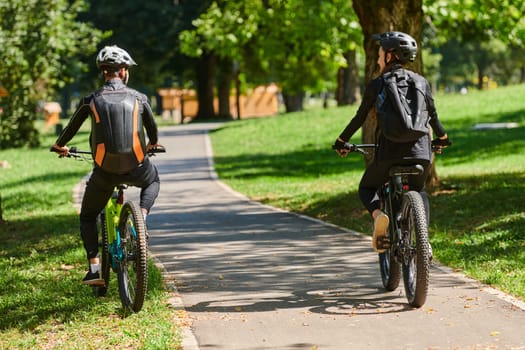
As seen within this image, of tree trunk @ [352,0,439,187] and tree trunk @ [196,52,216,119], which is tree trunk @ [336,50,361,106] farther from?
tree trunk @ [352,0,439,187]

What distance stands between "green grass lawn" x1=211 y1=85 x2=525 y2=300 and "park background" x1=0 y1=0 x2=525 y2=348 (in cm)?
4

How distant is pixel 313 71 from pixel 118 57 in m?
49.8

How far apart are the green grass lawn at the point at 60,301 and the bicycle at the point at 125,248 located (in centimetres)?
15

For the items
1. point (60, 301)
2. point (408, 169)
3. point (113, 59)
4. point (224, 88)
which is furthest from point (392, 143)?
point (224, 88)

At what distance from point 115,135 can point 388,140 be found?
1.87m

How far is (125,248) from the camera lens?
728 cm

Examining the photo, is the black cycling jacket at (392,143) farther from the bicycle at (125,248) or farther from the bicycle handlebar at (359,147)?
the bicycle at (125,248)

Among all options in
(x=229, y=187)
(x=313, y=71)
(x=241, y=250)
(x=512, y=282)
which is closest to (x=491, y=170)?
(x=229, y=187)

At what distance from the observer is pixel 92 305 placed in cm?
769

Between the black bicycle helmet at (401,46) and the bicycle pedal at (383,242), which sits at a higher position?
the black bicycle helmet at (401,46)

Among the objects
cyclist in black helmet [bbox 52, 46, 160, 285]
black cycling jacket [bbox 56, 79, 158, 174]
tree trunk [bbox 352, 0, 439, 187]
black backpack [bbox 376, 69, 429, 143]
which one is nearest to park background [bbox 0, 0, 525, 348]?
tree trunk [bbox 352, 0, 439, 187]

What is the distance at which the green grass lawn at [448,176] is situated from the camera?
983cm

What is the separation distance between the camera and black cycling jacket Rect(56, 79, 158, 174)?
706 cm

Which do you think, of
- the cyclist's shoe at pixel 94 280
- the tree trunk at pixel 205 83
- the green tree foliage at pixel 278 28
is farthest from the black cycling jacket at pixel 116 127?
the tree trunk at pixel 205 83
